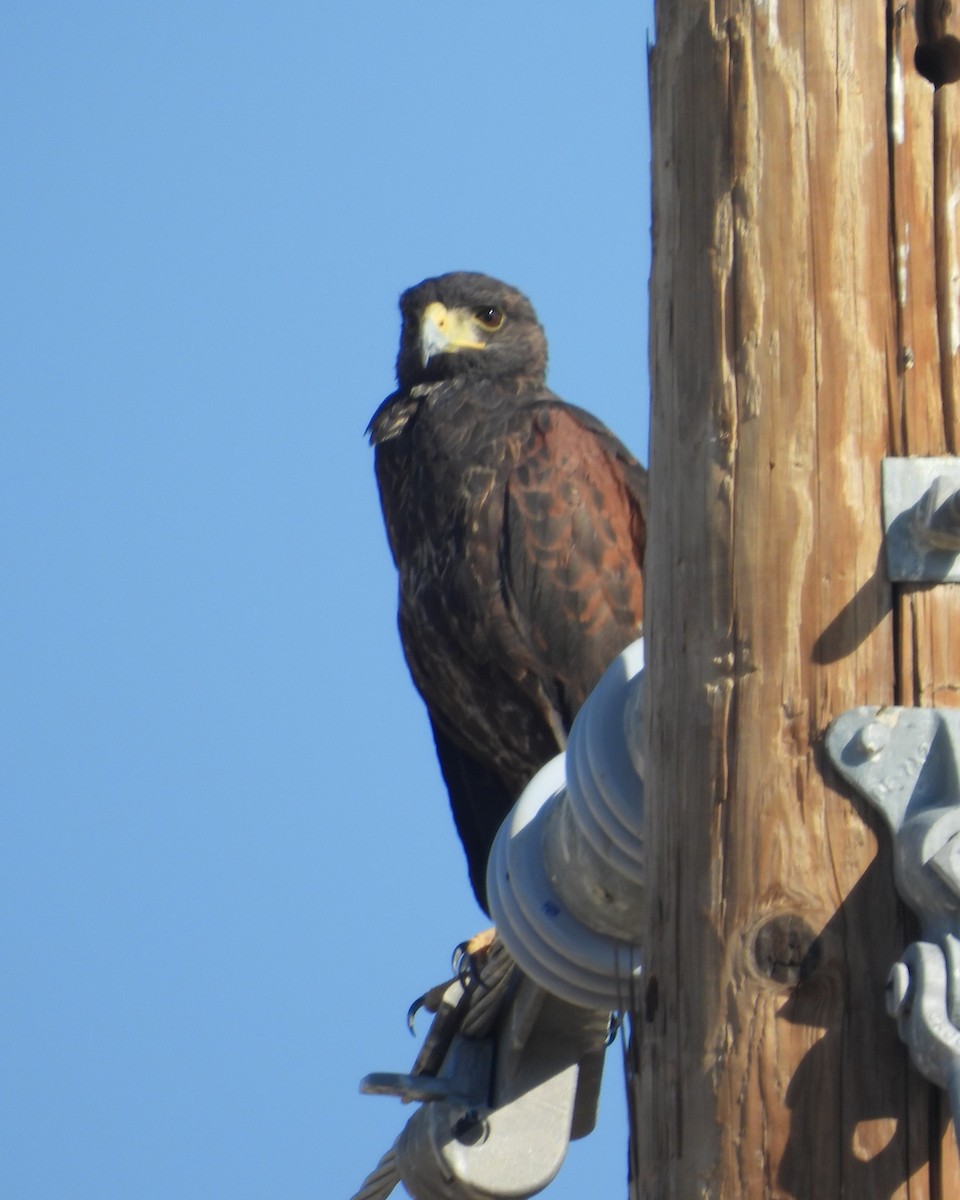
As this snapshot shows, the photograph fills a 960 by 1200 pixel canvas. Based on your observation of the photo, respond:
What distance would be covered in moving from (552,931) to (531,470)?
3.26 meters

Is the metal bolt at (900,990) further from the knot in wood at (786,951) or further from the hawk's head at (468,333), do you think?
the hawk's head at (468,333)

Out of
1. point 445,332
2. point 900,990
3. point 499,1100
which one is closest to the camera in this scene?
point 900,990

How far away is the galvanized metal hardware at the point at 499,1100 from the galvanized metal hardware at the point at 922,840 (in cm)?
161

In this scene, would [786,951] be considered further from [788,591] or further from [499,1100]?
[499,1100]

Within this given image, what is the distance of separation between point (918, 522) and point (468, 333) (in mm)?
4803

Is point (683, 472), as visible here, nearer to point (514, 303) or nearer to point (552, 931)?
point (552, 931)

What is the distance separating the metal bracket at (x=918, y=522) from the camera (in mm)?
1913

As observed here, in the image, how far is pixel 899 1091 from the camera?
1.88 metres

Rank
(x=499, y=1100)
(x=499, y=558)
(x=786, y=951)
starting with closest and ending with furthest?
(x=786, y=951) < (x=499, y=1100) < (x=499, y=558)

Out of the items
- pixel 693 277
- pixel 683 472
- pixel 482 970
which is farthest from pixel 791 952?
pixel 482 970

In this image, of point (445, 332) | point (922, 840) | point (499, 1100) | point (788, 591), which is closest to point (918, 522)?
point (788, 591)

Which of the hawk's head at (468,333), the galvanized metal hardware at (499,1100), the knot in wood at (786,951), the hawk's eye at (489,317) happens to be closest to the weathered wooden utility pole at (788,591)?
the knot in wood at (786,951)

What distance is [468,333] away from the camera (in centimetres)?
660

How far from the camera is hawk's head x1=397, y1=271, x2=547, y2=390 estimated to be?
6.50 m
